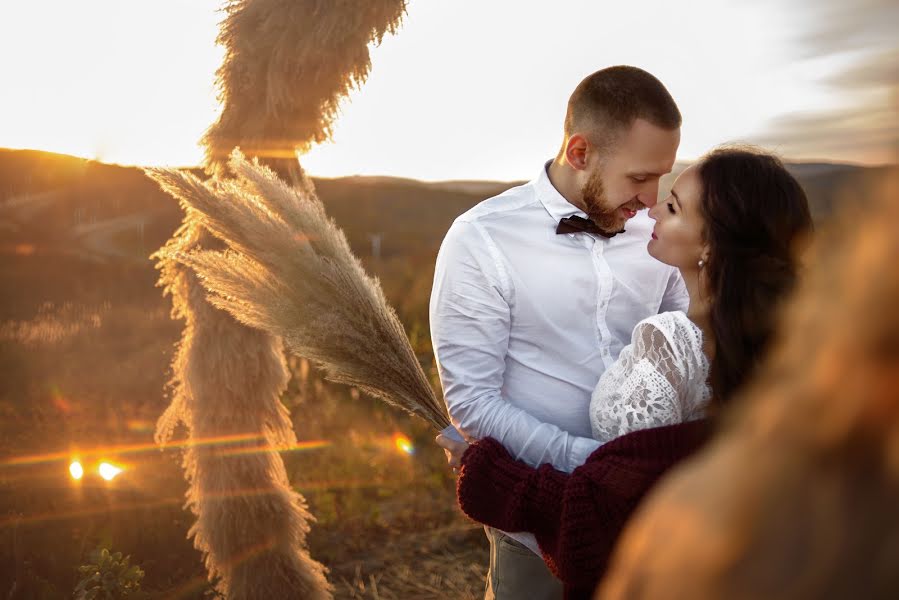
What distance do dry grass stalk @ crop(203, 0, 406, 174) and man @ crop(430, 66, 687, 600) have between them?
27.3 inches

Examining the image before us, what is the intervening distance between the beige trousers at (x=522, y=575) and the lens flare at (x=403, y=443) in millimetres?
2781

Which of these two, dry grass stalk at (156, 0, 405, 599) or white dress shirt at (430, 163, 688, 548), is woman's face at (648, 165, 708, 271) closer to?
white dress shirt at (430, 163, 688, 548)

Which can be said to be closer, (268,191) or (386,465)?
(268,191)

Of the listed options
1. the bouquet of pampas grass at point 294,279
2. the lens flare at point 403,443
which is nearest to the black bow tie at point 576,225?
the bouquet of pampas grass at point 294,279

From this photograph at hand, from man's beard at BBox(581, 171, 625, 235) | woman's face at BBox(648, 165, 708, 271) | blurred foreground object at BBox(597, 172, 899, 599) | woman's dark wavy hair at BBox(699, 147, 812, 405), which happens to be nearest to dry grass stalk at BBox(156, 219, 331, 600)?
man's beard at BBox(581, 171, 625, 235)

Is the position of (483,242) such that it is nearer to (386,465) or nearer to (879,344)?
(879,344)

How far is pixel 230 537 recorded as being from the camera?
2.71 metres

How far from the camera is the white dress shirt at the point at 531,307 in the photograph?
2.13 meters

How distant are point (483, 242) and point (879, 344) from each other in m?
1.91

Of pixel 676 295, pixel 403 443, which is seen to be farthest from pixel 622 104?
pixel 403 443

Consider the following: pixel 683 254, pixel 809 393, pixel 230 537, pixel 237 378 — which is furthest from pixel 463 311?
pixel 809 393

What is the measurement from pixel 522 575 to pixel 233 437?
1.15 metres

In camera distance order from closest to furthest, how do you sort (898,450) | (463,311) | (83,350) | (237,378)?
(898,450) → (463,311) → (237,378) → (83,350)

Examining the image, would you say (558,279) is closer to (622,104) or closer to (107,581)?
(622,104)
